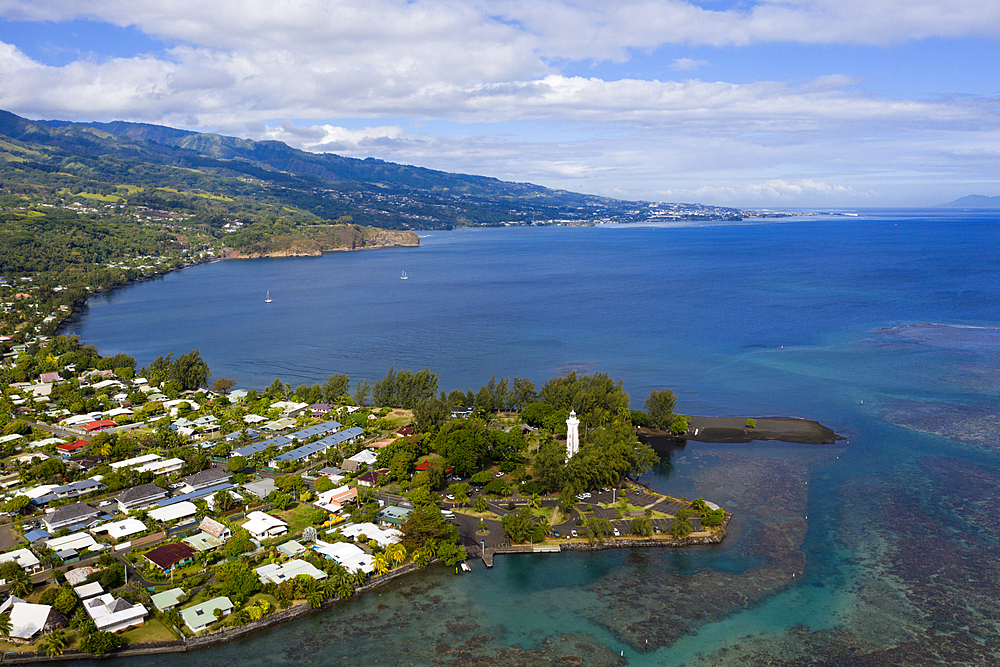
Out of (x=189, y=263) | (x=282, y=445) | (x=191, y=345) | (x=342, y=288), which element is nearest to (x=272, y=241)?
(x=189, y=263)

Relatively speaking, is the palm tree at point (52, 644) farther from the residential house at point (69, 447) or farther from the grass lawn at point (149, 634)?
the residential house at point (69, 447)

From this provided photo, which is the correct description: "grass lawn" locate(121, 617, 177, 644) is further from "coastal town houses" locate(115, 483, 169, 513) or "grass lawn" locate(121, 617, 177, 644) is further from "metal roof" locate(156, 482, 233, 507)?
"coastal town houses" locate(115, 483, 169, 513)

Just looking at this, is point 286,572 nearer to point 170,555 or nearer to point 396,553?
point 396,553

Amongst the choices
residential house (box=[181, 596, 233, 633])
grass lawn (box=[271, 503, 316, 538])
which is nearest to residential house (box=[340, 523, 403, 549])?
grass lawn (box=[271, 503, 316, 538])

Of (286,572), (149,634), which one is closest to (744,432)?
(286,572)

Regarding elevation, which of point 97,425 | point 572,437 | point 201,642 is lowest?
point 201,642

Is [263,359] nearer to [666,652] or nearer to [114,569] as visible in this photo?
[114,569]
